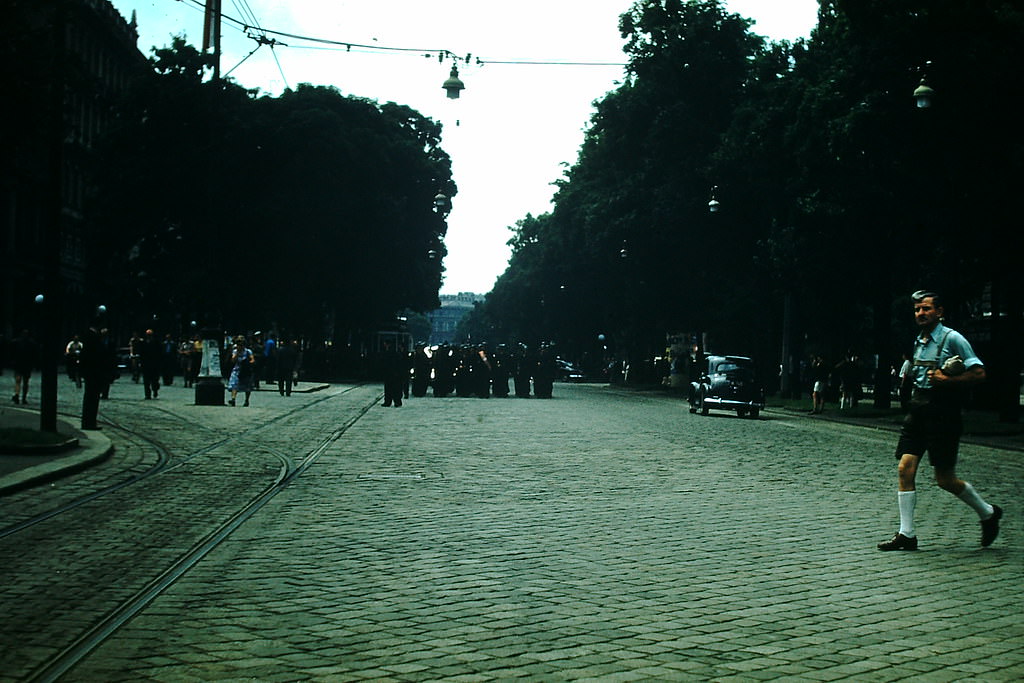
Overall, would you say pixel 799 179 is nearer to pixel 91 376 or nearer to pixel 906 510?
pixel 91 376

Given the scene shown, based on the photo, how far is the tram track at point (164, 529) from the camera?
249 inches

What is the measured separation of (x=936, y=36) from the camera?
27.5 meters

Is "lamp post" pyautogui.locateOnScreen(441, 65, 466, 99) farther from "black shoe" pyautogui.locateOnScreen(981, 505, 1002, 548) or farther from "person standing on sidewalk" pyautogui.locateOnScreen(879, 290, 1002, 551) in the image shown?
"black shoe" pyautogui.locateOnScreen(981, 505, 1002, 548)

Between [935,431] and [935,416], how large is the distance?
0.10 m

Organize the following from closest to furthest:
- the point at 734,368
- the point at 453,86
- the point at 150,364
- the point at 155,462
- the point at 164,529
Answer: the point at 164,529, the point at 155,462, the point at 453,86, the point at 150,364, the point at 734,368

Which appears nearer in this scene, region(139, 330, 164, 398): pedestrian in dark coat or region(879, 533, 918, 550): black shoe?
region(879, 533, 918, 550): black shoe

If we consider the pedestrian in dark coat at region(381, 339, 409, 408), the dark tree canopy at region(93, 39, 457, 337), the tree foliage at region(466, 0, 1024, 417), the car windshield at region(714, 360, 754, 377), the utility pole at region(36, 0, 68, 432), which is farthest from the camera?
the dark tree canopy at region(93, 39, 457, 337)

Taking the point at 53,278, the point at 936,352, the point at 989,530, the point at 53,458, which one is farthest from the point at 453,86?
the point at 989,530

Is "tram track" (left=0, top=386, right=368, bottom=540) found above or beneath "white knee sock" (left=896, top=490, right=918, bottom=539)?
beneath

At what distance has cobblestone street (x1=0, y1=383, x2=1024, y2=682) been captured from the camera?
5855 mm

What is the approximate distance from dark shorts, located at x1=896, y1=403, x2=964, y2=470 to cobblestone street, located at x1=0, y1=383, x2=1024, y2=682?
0.65 m

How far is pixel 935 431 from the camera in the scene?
9539 millimetres

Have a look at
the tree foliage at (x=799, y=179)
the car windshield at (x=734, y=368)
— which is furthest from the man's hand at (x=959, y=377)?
the car windshield at (x=734, y=368)

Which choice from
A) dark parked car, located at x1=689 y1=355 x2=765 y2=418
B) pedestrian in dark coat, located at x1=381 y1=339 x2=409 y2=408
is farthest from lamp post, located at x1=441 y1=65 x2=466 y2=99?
dark parked car, located at x1=689 y1=355 x2=765 y2=418
